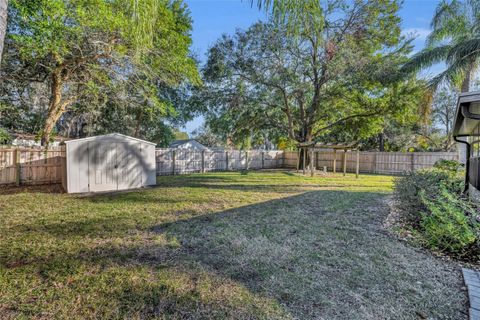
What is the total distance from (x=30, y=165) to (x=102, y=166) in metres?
3.02

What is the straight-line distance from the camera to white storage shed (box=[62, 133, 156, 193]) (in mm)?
6914

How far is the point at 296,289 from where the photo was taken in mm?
2242

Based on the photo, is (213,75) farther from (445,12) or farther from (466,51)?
(466,51)

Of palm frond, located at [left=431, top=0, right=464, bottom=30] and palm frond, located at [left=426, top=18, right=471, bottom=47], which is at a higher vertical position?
palm frond, located at [left=431, top=0, right=464, bottom=30]

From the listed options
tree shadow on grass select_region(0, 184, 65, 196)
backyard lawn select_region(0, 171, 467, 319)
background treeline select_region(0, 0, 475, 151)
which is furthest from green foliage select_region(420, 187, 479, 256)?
tree shadow on grass select_region(0, 184, 65, 196)

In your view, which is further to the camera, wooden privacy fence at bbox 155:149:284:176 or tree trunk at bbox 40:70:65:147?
wooden privacy fence at bbox 155:149:284:176

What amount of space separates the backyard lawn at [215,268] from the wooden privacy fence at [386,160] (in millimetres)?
10611

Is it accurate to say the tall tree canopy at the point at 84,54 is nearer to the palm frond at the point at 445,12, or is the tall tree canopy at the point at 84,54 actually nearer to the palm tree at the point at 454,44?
the palm tree at the point at 454,44

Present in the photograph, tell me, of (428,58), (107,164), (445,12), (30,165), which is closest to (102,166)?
(107,164)

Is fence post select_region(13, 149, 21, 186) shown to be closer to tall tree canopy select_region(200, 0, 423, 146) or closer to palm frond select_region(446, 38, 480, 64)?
tall tree canopy select_region(200, 0, 423, 146)

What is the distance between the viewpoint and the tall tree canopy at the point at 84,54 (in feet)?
19.5

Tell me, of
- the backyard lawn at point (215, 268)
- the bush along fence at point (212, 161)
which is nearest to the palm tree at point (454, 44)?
the bush along fence at point (212, 161)

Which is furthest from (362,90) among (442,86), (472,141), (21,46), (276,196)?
(21,46)

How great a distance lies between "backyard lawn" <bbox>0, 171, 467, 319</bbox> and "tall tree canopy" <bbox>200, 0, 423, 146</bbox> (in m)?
8.74
